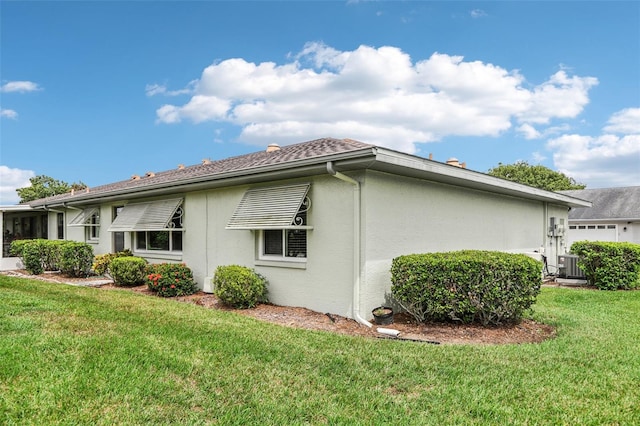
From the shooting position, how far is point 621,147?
28.0 m

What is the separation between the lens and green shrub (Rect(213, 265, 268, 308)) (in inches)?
344

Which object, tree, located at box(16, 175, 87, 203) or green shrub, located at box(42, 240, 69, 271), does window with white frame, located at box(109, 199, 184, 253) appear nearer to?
green shrub, located at box(42, 240, 69, 271)

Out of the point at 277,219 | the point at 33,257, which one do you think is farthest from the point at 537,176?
the point at 33,257

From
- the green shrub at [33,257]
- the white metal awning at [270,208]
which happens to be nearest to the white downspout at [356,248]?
the white metal awning at [270,208]

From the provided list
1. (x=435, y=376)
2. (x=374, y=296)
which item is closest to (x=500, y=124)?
(x=374, y=296)

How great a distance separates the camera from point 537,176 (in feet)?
164

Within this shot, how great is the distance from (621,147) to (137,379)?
33310 millimetres

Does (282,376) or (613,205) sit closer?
(282,376)

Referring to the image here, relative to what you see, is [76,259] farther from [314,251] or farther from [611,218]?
[611,218]

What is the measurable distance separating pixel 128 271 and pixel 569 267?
49.8ft

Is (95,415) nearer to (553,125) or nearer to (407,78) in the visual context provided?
(407,78)

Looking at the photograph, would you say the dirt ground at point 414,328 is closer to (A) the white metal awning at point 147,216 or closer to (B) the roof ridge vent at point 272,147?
(A) the white metal awning at point 147,216

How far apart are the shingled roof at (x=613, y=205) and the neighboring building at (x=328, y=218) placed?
17770 millimetres

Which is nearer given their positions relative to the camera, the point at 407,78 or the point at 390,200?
the point at 390,200
